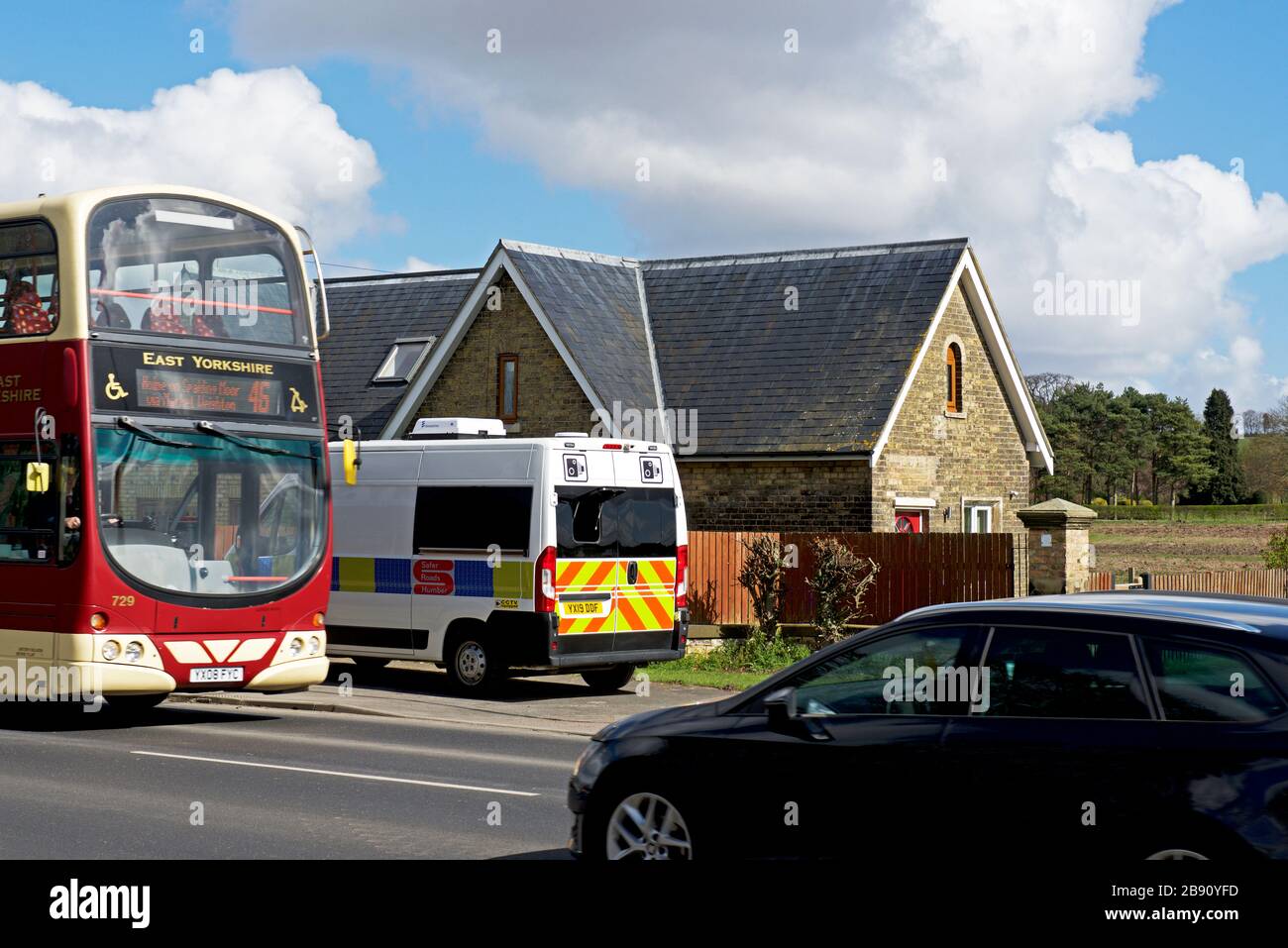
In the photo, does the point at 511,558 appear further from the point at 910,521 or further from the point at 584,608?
the point at 910,521

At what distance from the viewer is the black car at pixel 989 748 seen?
6.21m

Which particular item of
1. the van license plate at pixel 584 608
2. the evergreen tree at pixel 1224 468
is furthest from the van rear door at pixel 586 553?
the evergreen tree at pixel 1224 468

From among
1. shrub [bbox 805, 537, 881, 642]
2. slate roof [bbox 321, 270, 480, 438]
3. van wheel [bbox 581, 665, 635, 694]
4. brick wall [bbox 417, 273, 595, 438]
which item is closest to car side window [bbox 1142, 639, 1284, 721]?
van wheel [bbox 581, 665, 635, 694]

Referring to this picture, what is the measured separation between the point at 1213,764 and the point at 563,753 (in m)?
8.34

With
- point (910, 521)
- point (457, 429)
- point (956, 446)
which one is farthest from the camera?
point (956, 446)

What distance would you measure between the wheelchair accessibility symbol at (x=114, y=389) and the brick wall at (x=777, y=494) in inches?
651

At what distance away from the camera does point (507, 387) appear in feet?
105

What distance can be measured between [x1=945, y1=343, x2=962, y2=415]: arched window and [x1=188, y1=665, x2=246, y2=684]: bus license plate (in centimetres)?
1978

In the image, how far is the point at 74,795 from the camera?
1068 centimetres

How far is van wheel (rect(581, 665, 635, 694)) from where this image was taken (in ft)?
63.8

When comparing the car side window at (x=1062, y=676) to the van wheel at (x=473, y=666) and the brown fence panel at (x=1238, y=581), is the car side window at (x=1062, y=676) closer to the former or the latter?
the van wheel at (x=473, y=666)

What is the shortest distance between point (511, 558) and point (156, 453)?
15.9 ft

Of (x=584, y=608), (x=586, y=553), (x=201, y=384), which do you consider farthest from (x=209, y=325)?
(x=584, y=608)
